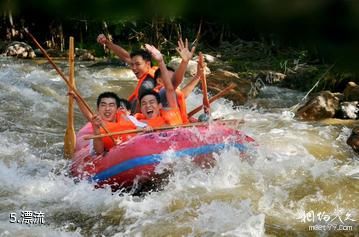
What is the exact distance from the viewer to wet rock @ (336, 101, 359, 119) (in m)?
6.71

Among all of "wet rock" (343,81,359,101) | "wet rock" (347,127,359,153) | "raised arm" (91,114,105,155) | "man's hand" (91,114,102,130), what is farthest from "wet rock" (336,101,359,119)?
"man's hand" (91,114,102,130)

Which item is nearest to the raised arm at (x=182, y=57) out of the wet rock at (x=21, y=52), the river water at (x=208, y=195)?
the river water at (x=208, y=195)

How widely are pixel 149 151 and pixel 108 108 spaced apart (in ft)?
2.11

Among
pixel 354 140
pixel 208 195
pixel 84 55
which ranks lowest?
pixel 208 195

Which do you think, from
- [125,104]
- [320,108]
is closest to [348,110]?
[320,108]

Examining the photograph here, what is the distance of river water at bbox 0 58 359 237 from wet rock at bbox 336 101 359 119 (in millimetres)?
679

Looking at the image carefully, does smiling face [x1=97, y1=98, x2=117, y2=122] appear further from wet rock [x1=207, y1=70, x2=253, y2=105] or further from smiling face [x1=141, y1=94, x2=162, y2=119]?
wet rock [x1=207, y1=70, x2=253, y2=105]

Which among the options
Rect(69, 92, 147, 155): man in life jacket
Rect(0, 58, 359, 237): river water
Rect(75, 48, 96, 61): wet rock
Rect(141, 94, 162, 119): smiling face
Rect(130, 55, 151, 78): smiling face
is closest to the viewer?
Rect(0, 58, 359, 237): river water

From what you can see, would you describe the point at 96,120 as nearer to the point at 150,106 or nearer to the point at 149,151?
the point at 149,151

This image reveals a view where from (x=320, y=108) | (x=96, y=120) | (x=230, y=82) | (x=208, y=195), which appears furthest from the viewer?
(x=230, y=82)

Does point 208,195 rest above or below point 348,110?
below

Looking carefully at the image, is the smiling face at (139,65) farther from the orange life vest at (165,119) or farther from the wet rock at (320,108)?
the wet rock at (320,108)

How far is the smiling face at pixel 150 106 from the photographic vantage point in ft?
14.0

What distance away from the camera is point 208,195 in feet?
Result: 12.9
